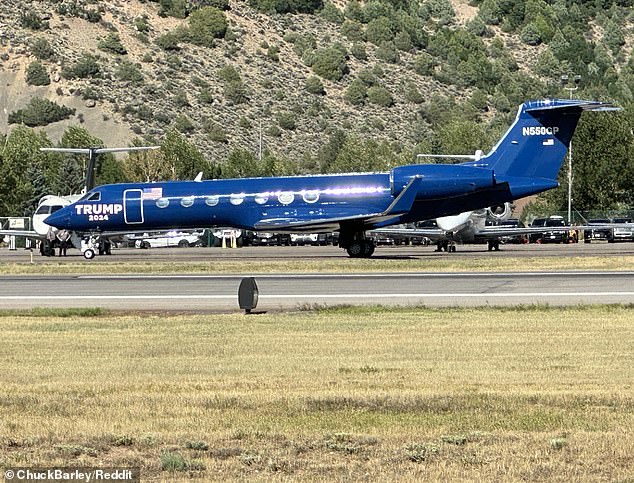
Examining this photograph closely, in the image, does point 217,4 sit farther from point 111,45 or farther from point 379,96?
point 379,96

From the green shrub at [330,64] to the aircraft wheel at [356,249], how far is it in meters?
118

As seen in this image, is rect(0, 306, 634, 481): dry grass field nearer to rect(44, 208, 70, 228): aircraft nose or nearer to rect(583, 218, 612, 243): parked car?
rect(44, 208, 70, 228): aircraft nose

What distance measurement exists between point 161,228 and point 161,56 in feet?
366

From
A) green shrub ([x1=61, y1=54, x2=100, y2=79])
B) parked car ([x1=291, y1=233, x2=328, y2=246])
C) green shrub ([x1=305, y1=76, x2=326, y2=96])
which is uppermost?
green shrub ([x1=61, y1=54, x2=100, y2=79])

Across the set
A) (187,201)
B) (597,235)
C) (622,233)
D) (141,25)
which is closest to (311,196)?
(187,201)

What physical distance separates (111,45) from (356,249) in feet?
367

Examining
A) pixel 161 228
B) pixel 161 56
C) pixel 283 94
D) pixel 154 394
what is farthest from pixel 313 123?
pixel 154 394

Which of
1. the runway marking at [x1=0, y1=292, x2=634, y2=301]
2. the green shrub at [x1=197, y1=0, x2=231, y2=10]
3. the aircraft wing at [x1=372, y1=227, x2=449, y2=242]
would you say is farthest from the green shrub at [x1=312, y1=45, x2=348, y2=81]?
the runway marking at [x1=0, y1=292, x2=634, y2=301]

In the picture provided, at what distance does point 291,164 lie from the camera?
430 feet

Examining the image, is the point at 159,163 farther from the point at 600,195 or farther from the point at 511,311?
the point at 511,311

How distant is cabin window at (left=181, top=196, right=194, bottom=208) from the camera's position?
5291 centimetres

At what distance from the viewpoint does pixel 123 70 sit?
504 ft

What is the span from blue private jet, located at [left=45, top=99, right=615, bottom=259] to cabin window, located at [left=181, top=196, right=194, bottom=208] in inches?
1.7

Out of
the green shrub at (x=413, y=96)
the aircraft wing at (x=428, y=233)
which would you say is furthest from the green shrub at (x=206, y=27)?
the aircraft wing at (x=428, y=233)
